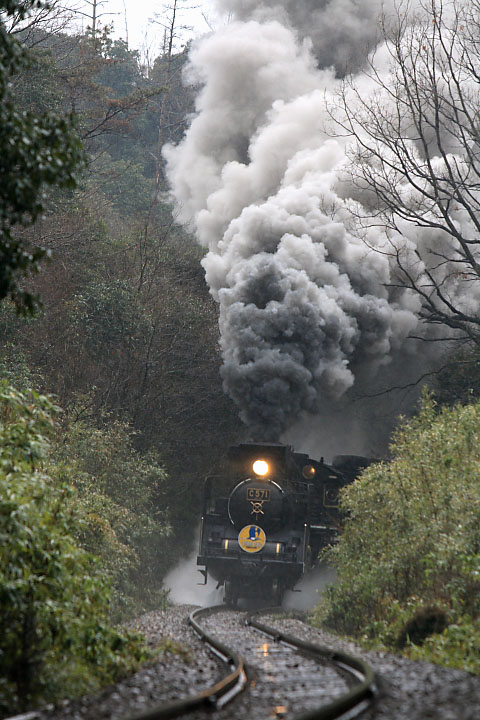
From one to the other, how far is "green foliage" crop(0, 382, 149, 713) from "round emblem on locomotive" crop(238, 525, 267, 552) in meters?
7.13

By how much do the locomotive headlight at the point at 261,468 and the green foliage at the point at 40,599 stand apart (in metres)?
7.31

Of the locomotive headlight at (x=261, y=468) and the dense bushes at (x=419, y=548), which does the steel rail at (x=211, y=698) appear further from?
the locomotive headlight at (x=261, y=468)

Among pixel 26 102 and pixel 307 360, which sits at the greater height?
pixel 26 102

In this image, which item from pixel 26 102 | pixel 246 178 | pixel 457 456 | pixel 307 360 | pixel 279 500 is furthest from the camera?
pixel 246 178

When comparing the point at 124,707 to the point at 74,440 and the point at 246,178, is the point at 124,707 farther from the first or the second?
the point at 246,178

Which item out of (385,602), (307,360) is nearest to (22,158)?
(385,602)

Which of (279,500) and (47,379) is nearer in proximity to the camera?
(279,500)

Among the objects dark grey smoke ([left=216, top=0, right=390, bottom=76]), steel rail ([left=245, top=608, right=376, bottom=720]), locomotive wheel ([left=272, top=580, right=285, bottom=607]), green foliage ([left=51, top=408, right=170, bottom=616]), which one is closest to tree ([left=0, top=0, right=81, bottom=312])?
steel rail ([left=245, top=608, right=376, bottom=720])

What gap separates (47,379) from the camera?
21875 millimetres

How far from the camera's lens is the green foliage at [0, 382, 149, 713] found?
639cm

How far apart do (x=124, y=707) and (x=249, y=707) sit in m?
0.94

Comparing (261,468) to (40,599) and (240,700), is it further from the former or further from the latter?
(240,700)

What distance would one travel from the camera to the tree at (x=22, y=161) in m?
5.77

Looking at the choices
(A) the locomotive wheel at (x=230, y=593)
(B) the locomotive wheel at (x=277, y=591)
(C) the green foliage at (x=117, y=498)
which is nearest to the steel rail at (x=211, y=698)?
(C) the green foliage at (x=117, y=498)
